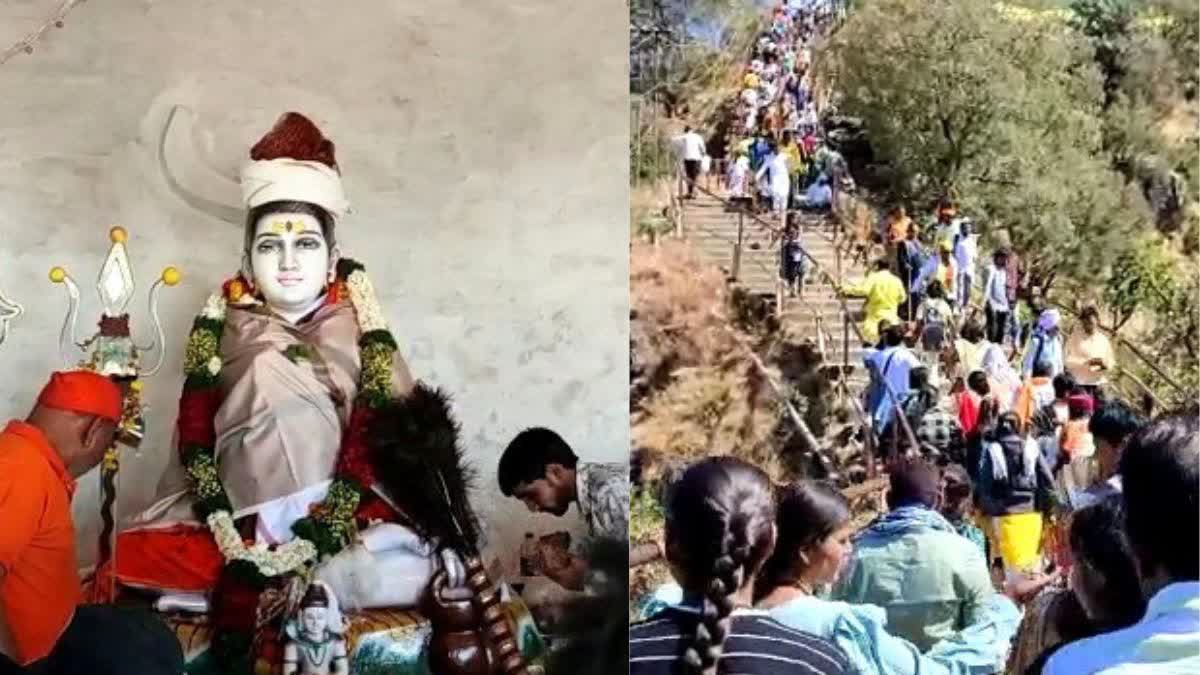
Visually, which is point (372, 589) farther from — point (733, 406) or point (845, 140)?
point (845, 140)

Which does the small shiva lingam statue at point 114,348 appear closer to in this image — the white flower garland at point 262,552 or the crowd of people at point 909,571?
the white flower garland at point 262,552

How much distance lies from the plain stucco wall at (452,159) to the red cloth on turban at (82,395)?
51 cm

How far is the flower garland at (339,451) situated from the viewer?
438cm

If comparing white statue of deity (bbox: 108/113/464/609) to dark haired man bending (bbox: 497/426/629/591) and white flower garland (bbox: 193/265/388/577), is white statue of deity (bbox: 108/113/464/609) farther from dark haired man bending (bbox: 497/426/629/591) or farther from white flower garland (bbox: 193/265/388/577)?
dark haired man bending (bbox: 497/426/629/591)

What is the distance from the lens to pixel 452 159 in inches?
189

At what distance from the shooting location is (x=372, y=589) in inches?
174

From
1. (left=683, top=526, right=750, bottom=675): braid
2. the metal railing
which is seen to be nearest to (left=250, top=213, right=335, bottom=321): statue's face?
the metal railing

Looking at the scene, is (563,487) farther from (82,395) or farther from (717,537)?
(82,395)

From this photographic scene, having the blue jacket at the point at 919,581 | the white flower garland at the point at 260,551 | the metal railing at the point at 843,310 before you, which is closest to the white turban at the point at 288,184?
the white flower garland at the point at 260,551

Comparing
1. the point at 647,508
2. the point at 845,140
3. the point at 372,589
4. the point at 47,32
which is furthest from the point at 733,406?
the point at 47,32

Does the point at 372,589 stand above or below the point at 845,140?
below

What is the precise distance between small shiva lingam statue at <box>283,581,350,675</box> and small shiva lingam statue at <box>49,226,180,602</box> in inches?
20.5

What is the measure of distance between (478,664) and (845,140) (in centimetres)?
172

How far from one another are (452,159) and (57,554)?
155cm
